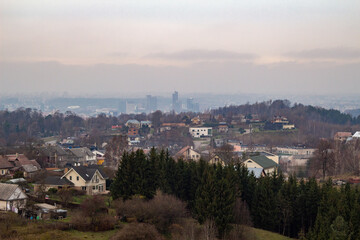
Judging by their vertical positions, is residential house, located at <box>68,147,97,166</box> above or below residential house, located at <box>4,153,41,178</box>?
below

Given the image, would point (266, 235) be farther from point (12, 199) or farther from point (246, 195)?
point (12, 199)

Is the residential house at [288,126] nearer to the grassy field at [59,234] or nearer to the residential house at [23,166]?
the residential house at [23,166]

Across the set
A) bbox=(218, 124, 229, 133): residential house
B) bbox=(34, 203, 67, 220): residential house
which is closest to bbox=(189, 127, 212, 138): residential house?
bbox=(218, 124, 229, 133): residential house

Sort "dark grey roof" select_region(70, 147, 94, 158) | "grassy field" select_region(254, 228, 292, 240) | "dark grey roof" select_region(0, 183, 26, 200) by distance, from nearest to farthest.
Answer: "grassy field" select_region(254, 228, 292, 240) → "dark grey roof" select_region(0, 183, 26, 200) → "dark grey roof" select_region(70, 147, 94, 158)

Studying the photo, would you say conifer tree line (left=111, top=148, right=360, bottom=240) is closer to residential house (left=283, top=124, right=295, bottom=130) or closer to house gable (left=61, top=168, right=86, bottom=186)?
house gable (left=61, top=168, right=86, bottom=186)

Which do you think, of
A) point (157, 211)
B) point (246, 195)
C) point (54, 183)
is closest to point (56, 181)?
point (54, 183)

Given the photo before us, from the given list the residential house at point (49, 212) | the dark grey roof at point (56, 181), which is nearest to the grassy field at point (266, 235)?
the residential house at point (49, 212)

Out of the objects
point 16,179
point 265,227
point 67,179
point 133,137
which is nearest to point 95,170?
point 67,179
